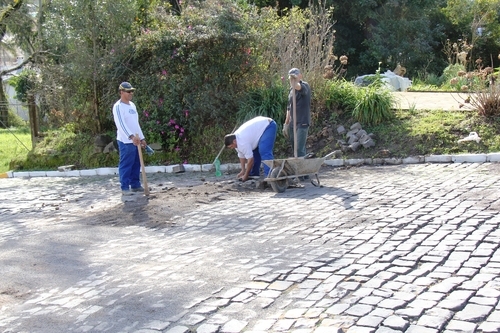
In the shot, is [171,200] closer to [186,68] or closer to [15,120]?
[186,68]

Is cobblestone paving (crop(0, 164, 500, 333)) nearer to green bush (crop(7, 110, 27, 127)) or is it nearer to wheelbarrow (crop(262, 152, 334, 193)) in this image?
wheelbarrow (crop(262, 152, 334, 193))

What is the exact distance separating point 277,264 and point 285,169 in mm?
3702

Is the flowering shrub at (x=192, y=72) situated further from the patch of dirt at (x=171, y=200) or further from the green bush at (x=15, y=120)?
the green bush at (x=15, y=120)

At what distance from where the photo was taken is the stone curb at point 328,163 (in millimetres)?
11008

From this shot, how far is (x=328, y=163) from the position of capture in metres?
12.1

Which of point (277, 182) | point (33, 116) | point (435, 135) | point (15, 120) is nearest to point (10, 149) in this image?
point (33, 116)

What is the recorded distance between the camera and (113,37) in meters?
13.9

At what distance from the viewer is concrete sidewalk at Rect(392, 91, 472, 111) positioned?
13.7 meters

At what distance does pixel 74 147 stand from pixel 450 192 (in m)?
9.42

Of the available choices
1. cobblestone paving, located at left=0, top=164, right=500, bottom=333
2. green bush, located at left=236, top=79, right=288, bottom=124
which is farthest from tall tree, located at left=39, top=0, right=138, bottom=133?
cobblestone paving, located at left=0, top=164, right=500, bottom=333

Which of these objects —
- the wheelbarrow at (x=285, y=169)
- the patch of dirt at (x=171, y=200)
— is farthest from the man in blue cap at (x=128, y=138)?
the wheelbarrow at (x=285, y=169)

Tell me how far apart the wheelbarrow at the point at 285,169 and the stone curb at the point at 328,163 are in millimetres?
2383

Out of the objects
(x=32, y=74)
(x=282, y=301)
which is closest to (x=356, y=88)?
(x=32, y=74)

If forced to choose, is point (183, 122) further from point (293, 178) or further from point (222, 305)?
point (222, 305)
